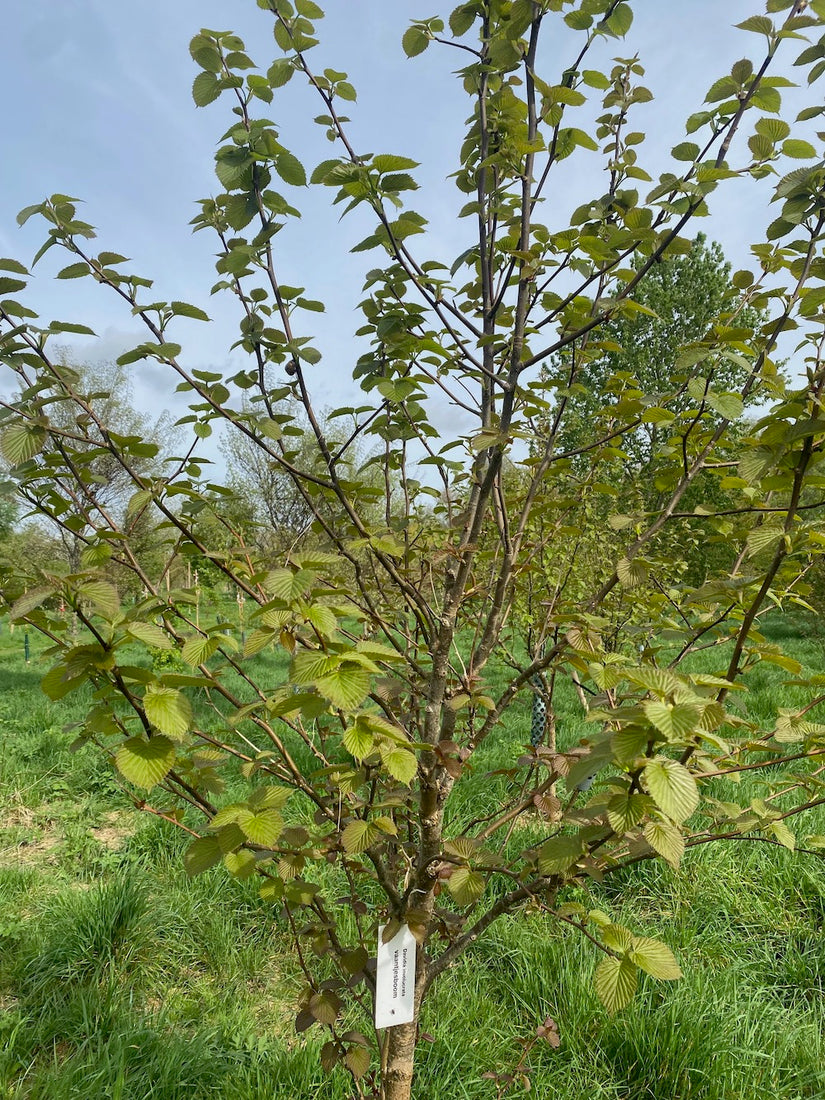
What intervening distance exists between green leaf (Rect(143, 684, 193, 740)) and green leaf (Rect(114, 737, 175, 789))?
0.06m

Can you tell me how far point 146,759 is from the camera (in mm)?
1084

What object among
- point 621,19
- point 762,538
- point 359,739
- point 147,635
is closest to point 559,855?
point 359,739

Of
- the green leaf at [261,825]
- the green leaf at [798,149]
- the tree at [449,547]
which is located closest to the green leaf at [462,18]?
the tree at [449,547]

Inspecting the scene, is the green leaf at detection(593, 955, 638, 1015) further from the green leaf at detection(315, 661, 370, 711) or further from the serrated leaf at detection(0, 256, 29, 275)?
the serrated leaf at detection(0, 256, 29, 275)

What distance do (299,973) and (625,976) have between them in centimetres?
253

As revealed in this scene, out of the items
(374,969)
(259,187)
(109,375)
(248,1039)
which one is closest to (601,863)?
(374,969)

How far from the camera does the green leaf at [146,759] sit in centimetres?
103

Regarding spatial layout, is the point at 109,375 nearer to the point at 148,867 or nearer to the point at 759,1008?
the point at 148,867

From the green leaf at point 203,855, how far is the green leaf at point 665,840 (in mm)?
726

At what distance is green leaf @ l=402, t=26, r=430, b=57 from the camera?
4.78 feet

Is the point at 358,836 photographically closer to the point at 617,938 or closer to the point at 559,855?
the point at 559,855

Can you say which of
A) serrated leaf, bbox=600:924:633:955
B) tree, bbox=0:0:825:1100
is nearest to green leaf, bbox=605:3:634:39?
tree, bbox=0:0:825:1100

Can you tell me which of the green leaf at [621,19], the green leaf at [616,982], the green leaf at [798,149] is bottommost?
the green leaf at [616,982]

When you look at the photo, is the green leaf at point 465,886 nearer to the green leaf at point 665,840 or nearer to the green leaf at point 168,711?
the green leaf at point 665,840
